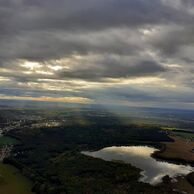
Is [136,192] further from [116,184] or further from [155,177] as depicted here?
[155,177]

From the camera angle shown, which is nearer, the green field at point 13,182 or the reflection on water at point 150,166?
the green field at point 13,182

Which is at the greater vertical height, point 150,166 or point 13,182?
point 150,166

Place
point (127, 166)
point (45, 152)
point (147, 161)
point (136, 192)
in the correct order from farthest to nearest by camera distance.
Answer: point (45, 152) → point (147, 161) → point (127, 166) → point (136, 192)

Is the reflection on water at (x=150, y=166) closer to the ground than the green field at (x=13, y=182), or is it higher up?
higher up

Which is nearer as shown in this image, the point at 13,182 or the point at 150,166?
the point at 13,182

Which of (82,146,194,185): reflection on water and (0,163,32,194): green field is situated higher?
(82,146,194,185): reflection on water

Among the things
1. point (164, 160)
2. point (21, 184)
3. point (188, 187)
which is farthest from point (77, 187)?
point (164, 160)

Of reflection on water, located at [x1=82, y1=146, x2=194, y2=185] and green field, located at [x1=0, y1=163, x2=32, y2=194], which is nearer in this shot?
green field, located at [x1=0, y1=163, x2=32, y2=194]

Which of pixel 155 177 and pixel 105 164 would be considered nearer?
pixel 155 177
